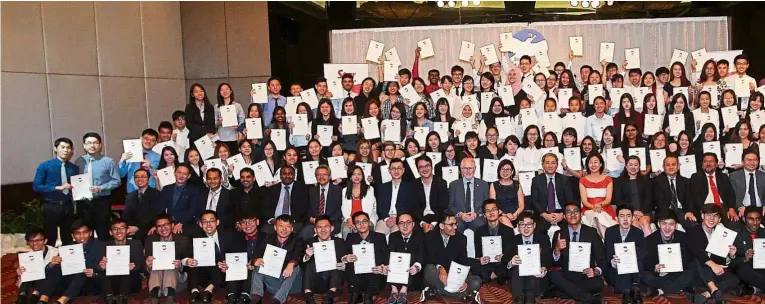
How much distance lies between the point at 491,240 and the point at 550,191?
1272mm

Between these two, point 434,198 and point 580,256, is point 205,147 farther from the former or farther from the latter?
point 580,256

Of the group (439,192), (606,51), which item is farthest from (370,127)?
(606,51)

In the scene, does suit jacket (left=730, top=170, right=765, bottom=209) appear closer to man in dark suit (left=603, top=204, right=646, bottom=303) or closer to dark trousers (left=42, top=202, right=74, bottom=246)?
man in dark suit (left=603, top=204, right=646, bottom=303)

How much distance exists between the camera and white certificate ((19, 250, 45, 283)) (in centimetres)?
593

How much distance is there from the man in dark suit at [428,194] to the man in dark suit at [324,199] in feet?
2.62

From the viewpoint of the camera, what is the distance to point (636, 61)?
→ 999 centimetres

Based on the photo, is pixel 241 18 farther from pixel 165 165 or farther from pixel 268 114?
pixel 165 165

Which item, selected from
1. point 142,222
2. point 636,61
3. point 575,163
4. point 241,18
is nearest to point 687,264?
point 575,163

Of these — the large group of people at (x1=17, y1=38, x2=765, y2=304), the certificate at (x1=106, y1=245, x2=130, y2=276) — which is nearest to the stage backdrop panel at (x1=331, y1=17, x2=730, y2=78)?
the large group of people at (x1=17, y1=38, x2=765, y2=304)

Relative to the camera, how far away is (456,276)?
6035 mm

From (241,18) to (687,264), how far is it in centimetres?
878

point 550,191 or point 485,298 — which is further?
point 550,191

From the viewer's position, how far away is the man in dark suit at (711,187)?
7066 millimetres

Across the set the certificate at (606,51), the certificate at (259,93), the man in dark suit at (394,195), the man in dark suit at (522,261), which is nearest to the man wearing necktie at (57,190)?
the certificate at (259,93)
